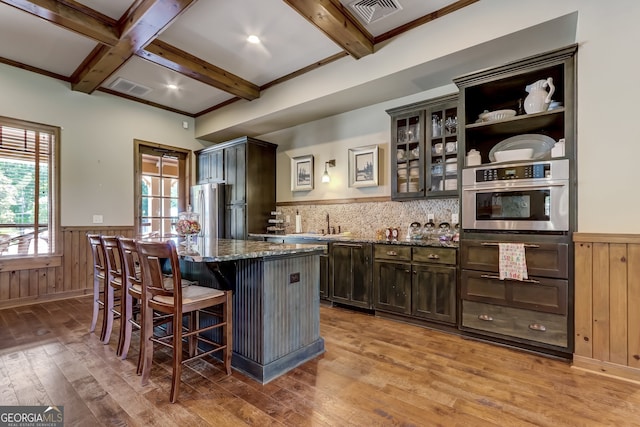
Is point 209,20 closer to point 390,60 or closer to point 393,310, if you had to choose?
point 390,60

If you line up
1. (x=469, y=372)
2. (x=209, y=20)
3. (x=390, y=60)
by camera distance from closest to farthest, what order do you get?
(x=469, y=372)
(x=209, y=20)
(x=390, y=60)

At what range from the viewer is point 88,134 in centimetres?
466

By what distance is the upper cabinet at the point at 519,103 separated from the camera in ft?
8.18

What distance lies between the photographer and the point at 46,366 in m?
2.32

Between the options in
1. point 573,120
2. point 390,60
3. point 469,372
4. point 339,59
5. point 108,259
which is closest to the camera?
point 469,372

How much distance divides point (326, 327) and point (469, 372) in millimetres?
1393

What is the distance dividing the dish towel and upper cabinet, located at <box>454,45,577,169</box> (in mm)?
839

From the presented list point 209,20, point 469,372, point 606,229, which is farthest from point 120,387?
point 606,229

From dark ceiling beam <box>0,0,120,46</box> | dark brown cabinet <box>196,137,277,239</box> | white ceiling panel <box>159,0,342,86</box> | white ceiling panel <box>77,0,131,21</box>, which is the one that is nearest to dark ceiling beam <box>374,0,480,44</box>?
white ceiling panel <box>159,0,342,86</box>

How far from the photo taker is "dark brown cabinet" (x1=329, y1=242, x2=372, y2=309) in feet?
11.8

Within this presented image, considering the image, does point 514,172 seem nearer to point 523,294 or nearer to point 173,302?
point 523,294

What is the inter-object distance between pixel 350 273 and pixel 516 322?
1725 millimetres

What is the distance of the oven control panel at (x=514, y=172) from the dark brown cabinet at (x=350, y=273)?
1.40 m

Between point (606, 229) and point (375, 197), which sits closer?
point (606, 229)
